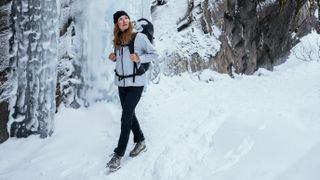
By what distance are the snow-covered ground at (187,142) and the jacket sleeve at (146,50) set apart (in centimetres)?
129

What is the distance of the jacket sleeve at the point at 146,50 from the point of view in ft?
17.8

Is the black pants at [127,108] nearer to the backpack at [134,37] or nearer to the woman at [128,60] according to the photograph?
the woman at [128,60]

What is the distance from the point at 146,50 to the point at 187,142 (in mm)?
1558

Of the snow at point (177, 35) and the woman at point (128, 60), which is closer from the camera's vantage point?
the woman at point (128, 60)

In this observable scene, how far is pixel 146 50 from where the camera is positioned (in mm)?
5484

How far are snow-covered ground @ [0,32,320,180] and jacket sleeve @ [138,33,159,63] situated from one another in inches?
50.9

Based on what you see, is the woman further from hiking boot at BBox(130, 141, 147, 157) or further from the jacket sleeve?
hiking boot at BBox(130, 141, 147, 157)

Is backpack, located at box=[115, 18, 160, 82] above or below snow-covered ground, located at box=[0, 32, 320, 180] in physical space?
above

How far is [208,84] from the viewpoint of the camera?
10914 mm

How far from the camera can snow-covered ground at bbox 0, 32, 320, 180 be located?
5.39 metres

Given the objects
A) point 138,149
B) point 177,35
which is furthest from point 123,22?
point 177,35

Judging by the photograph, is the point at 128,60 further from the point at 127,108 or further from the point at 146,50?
the point at 127,108

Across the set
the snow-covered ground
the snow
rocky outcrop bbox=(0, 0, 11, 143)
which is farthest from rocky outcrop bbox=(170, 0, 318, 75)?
rocky outcrop bbox=(0, 0, 11, 143)

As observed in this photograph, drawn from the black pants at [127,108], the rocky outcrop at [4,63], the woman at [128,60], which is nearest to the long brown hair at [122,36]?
the woman at [128,60]
